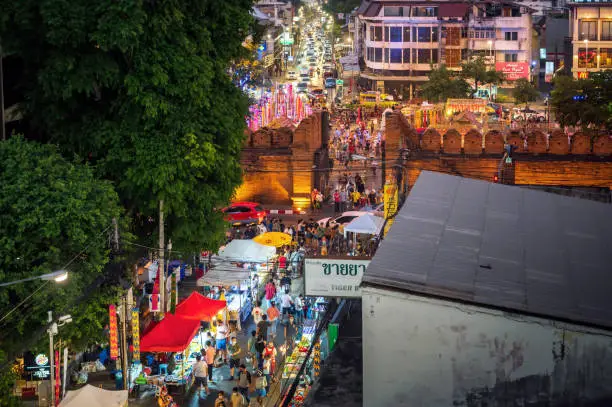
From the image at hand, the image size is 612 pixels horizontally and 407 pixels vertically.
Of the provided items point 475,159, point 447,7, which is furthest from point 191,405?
point 447,7

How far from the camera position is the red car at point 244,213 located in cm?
3503

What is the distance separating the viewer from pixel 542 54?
2992 inches

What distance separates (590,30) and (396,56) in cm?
1429

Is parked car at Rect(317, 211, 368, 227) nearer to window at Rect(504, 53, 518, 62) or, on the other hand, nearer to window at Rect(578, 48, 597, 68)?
window at Rect(578, 48, 597, 68)

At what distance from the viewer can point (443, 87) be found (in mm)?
62125

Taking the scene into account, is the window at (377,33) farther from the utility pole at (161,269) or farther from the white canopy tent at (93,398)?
the white canopy tent at (93,398)

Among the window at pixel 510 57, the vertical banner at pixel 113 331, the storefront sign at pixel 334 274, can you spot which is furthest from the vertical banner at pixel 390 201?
the window at pixel 510 57

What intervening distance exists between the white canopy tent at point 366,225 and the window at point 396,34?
152 feet

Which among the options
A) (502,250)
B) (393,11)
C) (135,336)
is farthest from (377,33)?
(502,250)

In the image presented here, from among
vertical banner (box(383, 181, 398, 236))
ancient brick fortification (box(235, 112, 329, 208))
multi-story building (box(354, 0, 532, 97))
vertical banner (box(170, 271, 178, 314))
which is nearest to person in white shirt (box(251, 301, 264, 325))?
vertical banner (box(170, 271, 178, 314))

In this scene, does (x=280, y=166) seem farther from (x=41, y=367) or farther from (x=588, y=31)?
(x=588, y=31)

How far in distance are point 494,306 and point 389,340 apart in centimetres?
121

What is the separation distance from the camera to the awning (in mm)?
73125

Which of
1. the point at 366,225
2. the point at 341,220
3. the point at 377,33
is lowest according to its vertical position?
the point at 341,220
